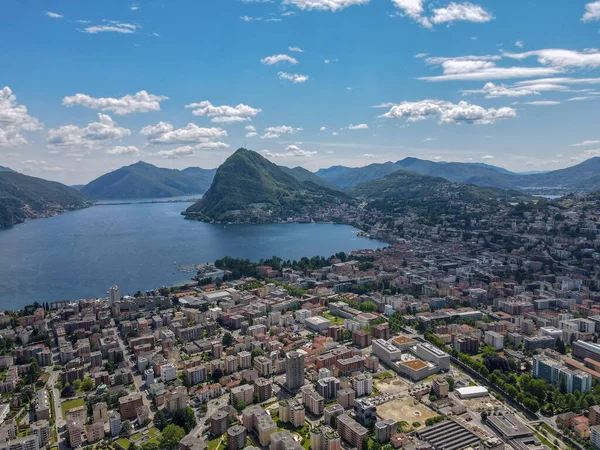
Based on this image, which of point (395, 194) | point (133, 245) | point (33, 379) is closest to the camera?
point (33, 379)

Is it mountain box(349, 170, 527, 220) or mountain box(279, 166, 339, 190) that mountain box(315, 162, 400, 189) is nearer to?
mountain box(279, 166, 339, 190)

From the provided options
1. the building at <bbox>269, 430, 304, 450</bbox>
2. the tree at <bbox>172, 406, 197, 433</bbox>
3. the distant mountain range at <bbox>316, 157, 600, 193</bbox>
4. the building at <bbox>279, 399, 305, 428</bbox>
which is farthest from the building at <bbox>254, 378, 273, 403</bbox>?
the distant mountain range at <bbox>316, 157, 600, 193</bbox>

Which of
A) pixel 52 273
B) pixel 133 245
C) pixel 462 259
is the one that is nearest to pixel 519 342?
pixel 462 259

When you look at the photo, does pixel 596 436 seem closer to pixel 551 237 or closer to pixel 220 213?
pixel 551 237

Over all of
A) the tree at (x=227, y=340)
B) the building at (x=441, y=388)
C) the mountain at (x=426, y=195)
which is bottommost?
the building at (x=441, y=388)

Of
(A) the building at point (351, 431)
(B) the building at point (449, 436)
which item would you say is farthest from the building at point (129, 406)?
(B) the building at point (449, 436)

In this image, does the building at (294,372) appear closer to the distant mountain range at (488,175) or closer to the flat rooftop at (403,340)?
the flat rooftop at (403,340)

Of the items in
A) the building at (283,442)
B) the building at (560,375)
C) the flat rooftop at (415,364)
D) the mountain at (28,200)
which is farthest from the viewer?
the mountain at (28,200)
